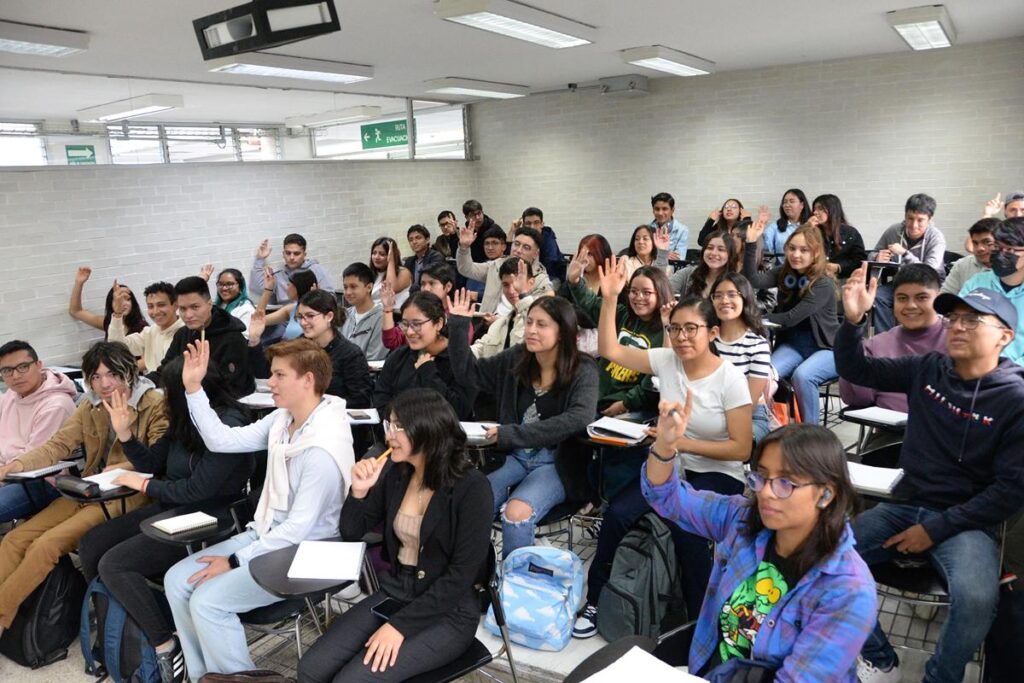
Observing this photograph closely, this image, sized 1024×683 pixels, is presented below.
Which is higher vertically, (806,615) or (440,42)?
(440,42)

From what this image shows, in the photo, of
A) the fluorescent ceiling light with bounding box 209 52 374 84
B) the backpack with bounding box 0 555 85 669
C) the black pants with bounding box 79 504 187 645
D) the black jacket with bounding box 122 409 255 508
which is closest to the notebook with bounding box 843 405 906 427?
the black jacket with bounding box 122 409 255 508

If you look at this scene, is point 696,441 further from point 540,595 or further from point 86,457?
point 86,457

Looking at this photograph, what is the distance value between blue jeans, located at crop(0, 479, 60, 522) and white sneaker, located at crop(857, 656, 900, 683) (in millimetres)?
3527

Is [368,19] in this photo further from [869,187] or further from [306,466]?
[869,187]

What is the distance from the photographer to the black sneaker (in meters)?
2.78

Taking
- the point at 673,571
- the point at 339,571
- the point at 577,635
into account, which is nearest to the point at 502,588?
the point at 577,635

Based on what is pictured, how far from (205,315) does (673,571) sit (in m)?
3.06

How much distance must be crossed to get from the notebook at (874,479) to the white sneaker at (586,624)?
3.84 ft

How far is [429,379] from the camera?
141 inches

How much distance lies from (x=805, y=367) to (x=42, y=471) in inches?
162

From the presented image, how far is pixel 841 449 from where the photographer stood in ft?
5.57

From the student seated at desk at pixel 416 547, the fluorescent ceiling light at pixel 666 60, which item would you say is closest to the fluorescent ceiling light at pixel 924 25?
the fluorescent ceiling light at pixel 666 60

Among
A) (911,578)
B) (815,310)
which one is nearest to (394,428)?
(911,578)

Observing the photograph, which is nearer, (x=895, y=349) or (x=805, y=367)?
(x=895, y=349)
